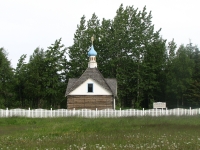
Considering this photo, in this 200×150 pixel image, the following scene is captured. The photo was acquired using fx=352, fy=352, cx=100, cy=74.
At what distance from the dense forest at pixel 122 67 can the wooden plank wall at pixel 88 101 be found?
34.9ft

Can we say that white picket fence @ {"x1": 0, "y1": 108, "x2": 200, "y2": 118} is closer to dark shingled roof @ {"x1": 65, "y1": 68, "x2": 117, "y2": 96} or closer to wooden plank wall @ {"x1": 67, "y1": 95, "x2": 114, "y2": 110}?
dark shingled roof @ {"x1": 65, "y1": 68, "x2": 117, "y2": 96}

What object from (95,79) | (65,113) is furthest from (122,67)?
(65,113)

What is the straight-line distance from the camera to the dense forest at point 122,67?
49719 mm

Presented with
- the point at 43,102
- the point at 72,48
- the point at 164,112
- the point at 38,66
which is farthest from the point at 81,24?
the point at 164,112

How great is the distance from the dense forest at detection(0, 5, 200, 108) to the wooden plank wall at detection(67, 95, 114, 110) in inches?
419

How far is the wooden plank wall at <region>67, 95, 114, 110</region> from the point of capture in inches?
1524

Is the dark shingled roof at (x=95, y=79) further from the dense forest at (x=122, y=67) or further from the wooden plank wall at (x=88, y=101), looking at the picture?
→ the dense forest at (x=122, y=67)

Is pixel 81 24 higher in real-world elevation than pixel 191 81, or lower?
higher

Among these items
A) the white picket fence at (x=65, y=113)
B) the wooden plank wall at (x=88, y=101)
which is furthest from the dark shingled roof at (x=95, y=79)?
the white picket fence at (x=65, y=113)

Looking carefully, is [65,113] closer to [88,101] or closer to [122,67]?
[88,101]

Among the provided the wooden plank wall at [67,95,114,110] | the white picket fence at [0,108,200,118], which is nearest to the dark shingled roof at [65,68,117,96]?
the wooden plank wall at [67,95,114,110]

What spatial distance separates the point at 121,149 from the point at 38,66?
131ft

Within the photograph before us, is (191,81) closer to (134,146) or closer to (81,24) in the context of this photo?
(81,24)

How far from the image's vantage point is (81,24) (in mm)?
55719
